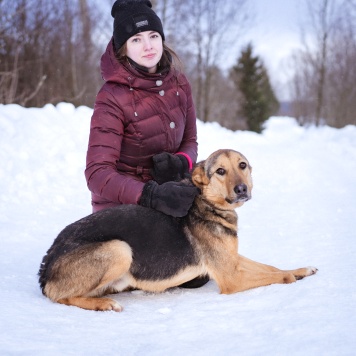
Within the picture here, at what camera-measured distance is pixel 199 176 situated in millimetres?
3836

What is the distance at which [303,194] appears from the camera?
26.3ft

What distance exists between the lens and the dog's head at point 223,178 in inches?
142

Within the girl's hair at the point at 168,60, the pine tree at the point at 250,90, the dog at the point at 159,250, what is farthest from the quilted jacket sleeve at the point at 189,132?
the pine tree at the point at 250,90

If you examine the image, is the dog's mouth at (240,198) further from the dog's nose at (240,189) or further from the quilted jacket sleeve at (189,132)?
the quilted jacket sleeve at (189,132)

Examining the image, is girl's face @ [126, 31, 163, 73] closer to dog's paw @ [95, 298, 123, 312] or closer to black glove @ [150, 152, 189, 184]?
black glove @ [150, 152, 189, 184]

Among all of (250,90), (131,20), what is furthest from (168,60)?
(250,90)

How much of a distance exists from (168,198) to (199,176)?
49cm

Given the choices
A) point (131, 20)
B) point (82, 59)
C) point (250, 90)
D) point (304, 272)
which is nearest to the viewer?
point (304, 272)

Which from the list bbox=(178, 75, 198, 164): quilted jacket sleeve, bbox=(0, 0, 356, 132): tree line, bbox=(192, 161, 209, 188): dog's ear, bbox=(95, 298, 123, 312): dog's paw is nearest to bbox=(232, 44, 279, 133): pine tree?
bbox=(0, 0, 356, 132): tree line

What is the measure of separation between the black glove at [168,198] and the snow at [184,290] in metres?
0.75

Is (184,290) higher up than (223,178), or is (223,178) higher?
(223,178)

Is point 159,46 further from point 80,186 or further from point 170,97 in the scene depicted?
point 80,186

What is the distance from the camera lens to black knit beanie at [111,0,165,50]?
3.98 meters

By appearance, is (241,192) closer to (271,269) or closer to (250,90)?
(271,269)
